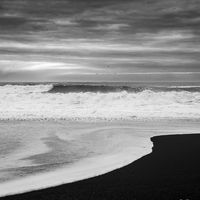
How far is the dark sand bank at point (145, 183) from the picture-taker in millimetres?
3662

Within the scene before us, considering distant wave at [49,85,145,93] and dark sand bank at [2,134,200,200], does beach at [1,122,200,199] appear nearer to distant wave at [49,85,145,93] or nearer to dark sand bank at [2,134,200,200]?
dark sand bank at [2,134,200,200]

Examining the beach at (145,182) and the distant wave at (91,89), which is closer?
the beach at (145,182)

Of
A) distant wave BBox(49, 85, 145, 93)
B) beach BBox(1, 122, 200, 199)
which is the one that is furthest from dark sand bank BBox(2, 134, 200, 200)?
distant wave BBox(49, 85, 145, 93)

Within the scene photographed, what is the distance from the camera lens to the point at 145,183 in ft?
13.5

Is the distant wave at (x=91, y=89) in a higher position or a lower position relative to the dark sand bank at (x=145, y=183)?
higher

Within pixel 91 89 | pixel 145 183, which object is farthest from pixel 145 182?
pixel 91 89

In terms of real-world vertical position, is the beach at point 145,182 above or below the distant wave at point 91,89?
below

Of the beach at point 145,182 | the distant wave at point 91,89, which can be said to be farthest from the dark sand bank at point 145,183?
the distant wave at point 91,89

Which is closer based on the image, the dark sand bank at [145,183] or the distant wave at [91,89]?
the dark sand bank at [145,183]

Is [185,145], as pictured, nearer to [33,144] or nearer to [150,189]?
[150,189]

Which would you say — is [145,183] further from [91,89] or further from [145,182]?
Answer: [91,89]

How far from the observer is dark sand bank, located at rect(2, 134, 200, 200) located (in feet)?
12.0

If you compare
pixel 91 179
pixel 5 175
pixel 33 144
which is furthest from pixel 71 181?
pixel 33 144

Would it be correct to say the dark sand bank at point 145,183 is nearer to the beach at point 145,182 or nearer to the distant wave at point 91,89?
the beach at point 145,182
